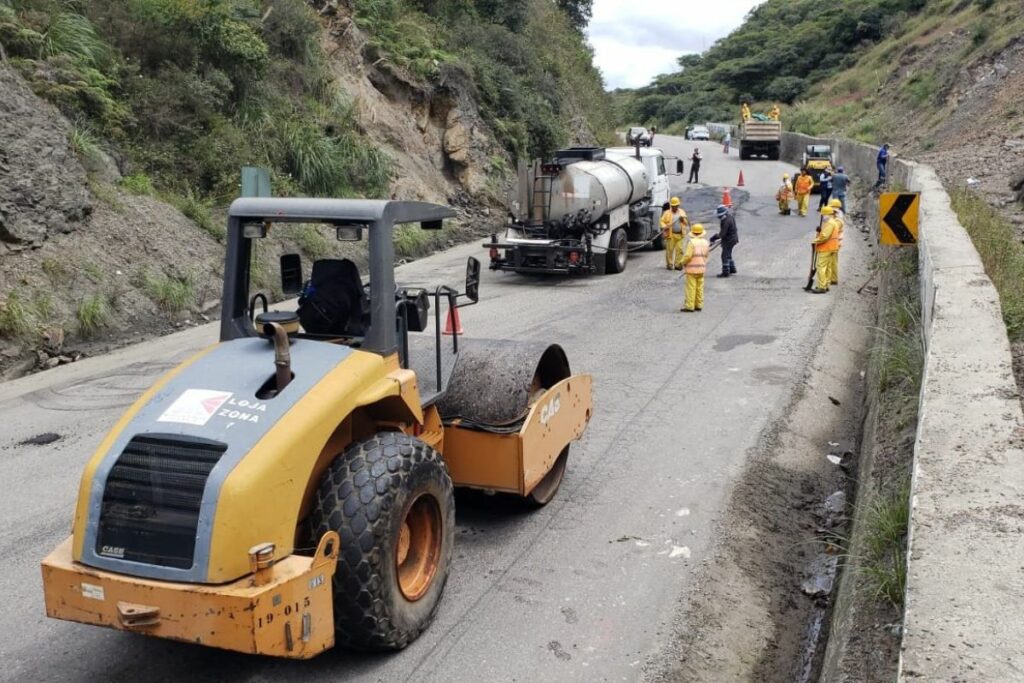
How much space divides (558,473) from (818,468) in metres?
2.55

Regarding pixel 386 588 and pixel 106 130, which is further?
pixel 106 130

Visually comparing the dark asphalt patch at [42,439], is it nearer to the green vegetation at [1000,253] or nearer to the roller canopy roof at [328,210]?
the roller canopy roof at [328,210]

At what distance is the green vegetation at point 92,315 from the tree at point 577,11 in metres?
36.8

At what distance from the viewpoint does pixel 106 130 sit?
52.6 feet

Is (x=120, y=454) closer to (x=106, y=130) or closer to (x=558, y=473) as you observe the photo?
(x=558, y=473)

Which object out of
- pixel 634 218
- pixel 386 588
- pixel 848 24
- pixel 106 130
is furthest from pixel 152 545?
pixel 848 24

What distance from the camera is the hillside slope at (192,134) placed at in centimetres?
1319

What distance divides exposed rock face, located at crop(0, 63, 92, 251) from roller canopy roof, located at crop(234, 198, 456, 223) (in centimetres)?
913

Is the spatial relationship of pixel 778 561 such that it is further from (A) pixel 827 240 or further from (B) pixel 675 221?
(B) pixel 675 221

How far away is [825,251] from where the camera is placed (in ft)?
52.3

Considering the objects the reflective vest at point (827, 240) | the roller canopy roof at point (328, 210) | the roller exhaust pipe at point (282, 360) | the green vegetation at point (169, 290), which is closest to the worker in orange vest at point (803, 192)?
the reflective vest at point (827, 240)

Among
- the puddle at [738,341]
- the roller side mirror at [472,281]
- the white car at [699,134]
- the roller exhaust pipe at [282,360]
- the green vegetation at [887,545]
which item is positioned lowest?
the puddle at [738,341]

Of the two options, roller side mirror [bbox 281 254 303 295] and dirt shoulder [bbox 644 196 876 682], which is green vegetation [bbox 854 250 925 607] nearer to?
dirt shoulder [bbox 644 196 876 682]

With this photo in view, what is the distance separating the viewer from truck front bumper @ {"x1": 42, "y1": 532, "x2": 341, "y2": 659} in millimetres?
3980
